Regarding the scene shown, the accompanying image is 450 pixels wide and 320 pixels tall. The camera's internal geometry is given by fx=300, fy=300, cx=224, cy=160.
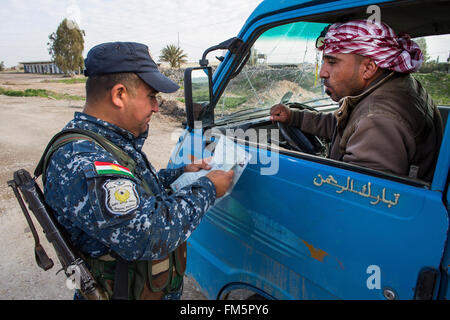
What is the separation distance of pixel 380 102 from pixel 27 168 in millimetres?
6067

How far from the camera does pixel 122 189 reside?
103 cm

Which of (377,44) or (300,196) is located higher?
(377,44)

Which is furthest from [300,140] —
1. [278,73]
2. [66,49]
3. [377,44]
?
[66,49]

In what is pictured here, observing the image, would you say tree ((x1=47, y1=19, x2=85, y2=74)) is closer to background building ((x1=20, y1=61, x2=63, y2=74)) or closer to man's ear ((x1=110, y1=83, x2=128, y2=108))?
background building ((x1=20, y1=61, x2=63, y2=74))

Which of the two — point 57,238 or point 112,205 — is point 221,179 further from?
point 57,238

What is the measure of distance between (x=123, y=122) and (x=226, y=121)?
85 cm

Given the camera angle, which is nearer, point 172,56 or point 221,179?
point 221,179

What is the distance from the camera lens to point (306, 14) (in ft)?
4.44

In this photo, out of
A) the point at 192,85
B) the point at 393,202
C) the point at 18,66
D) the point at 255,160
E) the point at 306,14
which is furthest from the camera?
the point at 18,66

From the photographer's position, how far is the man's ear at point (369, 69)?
1411 millimetres

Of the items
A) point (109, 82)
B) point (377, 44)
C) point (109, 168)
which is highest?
point (377, 44)

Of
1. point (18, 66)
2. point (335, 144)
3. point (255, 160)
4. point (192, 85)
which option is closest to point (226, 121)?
point (192, 85)

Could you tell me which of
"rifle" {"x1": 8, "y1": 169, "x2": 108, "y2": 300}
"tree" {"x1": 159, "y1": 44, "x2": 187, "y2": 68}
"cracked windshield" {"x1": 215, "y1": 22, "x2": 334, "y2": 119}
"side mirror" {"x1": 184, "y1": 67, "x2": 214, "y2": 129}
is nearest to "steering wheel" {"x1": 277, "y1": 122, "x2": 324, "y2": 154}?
"cracked windshield" {"x1": 215, "y1": 22, "x2": 334, "y2": 119}
